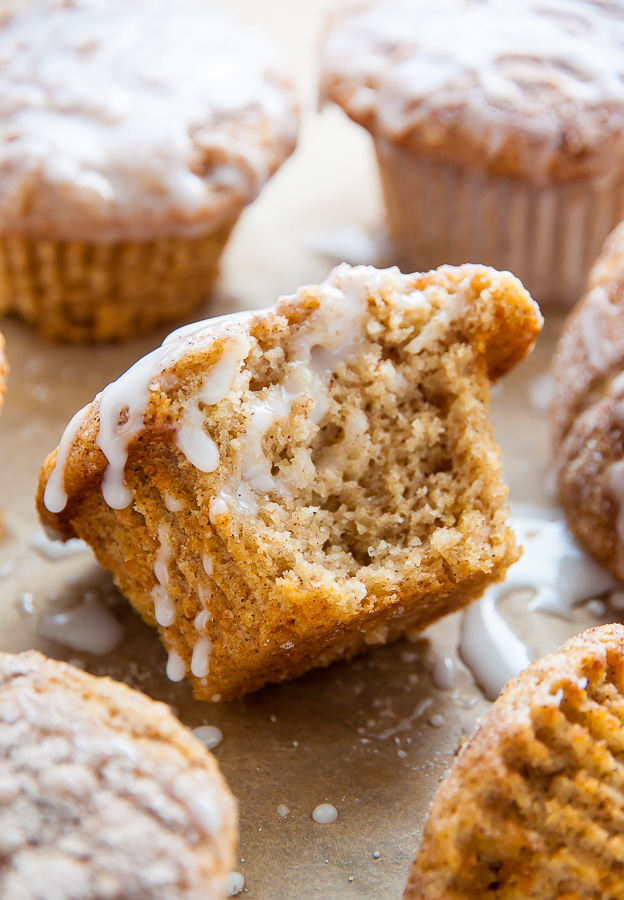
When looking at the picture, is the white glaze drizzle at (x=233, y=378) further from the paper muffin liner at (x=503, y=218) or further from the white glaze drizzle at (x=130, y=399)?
the paper muffin liner at (x=503, y=218)

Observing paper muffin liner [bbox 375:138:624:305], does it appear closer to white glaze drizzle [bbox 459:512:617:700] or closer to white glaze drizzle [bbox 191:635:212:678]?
white glaze drizzle [bbox 459:512:617:700]

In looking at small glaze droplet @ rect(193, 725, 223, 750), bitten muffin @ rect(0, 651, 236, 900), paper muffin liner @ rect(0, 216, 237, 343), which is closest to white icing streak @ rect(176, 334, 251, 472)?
bitten muffin @ rect(0, 651, 236, 900)

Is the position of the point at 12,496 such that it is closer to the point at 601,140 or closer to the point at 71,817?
the point at 71,817

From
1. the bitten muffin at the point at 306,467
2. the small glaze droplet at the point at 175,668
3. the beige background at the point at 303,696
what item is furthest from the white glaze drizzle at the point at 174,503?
the beige background at the point at 303,696

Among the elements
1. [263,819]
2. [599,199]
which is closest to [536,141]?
[599,199]

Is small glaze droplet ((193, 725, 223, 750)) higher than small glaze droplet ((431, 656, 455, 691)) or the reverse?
the reverse

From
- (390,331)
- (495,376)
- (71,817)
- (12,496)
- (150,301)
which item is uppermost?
(390,331)
